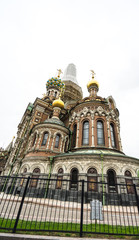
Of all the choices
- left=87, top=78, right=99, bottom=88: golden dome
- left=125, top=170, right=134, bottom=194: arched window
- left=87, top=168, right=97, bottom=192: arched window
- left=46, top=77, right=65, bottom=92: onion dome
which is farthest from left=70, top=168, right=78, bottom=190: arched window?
left=46, top=77, right=65, bottom=92: onion dome

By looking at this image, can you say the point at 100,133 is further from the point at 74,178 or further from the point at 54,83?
the point at 54,83

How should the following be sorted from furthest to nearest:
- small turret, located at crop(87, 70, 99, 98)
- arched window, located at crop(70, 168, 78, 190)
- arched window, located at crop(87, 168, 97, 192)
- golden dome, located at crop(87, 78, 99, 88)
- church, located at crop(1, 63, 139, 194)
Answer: golden dome, located at crop(87, 78, 99, 88) < small turret, located at crop(87, 70, 99, 98) < arched window, located at crop(70, 168, 78, 190) < church, located at crop(1, 63, 139, 194) < arched window, located at crop(87, 168, 97, 192)

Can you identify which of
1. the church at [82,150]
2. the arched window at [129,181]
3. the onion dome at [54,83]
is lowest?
the arched window at [129,181]

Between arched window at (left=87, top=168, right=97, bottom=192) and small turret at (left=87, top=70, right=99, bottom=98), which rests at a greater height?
small turret at (left=87, top=70, right=99, bottom=98)

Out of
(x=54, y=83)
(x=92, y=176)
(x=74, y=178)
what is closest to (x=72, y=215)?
(x=92, y=176)

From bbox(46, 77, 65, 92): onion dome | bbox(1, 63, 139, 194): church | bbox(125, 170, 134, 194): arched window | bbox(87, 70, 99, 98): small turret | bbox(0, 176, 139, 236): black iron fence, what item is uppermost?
bbox(46, 77, 65, 92): onion dome

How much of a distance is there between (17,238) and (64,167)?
30.8ft

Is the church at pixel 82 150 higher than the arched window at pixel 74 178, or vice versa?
the church at pixel 82 150

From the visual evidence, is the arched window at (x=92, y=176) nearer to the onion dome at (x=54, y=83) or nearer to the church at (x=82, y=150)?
the church at (x=82, y=150)

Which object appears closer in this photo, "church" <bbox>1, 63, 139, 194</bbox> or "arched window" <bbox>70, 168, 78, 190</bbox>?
"church" <bbox>1, 63, 139, 194</bbox>

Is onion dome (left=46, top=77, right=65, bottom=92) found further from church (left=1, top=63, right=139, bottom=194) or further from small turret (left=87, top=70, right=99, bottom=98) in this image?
church (left=1, top=63, right=139, bottom=194)

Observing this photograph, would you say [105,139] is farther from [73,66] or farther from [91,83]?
[73,66]

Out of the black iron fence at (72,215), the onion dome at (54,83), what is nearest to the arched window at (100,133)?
the black iron fence at (72,215)

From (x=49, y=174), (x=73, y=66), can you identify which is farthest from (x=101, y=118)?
(x=73, y=66)
